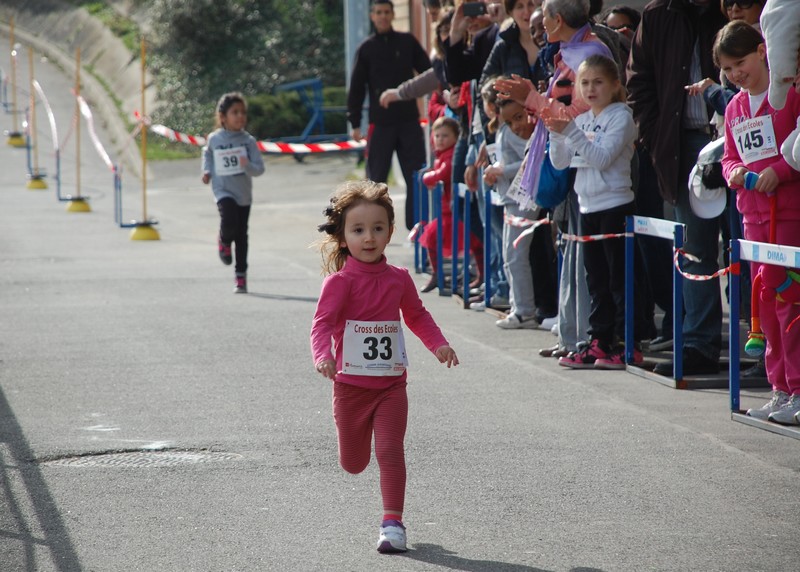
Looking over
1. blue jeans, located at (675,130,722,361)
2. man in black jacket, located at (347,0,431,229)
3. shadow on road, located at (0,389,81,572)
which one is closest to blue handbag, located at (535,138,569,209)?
blue jeans, located at (675,130,722,361)

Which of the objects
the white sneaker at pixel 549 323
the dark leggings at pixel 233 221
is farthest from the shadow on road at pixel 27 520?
the dark leggings at pixel 233 221

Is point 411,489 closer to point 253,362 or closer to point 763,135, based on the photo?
point 763,135

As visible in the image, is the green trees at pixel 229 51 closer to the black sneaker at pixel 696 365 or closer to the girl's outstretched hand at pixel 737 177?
the black sneaker at pixel 696 365

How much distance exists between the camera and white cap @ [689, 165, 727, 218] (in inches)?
304

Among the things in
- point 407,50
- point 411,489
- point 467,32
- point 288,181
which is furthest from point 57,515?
point 288,181

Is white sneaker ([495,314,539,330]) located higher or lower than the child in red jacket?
lower

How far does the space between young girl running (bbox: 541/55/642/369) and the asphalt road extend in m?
0.32

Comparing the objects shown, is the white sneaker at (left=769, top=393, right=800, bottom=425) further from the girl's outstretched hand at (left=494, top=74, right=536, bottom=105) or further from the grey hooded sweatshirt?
the grey hooded sweatshirt

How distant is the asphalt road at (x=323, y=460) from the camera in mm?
5152

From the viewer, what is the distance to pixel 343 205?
5.38 meters

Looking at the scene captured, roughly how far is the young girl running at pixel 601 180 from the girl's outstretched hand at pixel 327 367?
3515 mm

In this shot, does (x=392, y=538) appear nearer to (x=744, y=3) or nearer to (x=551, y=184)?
(x=744, y=3)

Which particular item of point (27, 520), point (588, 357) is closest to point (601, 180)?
point (588, 357)

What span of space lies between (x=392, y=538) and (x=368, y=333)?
780 mm
